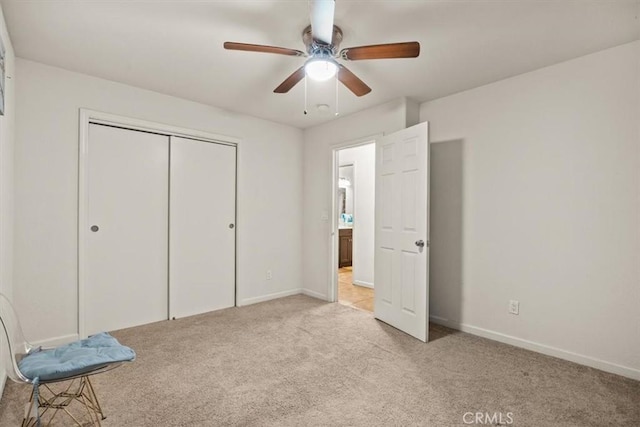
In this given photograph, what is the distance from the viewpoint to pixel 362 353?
271cm

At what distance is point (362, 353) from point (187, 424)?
1421 mm

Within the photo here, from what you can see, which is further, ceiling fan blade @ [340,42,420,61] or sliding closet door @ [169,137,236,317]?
sliding closet door @ [169,137,236,317]

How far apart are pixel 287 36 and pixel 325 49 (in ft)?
1.30

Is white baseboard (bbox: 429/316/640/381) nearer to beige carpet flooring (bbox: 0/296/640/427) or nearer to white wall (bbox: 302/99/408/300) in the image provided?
beige carpet flooring (bbox: 0/296/640/427)

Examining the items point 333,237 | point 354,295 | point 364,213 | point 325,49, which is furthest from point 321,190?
point 325,49

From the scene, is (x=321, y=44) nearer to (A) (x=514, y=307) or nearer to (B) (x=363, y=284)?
(A) (x=514, y=307)

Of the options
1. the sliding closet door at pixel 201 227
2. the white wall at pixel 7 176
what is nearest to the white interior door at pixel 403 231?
the sliding closet door at pixel 201 227

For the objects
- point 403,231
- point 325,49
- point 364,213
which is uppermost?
point 325,49

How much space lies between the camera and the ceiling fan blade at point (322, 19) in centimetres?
165

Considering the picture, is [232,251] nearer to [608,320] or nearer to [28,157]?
[28,157]

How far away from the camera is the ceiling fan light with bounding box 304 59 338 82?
2100 millimetres

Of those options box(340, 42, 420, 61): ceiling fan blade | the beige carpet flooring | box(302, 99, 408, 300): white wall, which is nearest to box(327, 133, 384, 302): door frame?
box(302, 99, 408, 300): white wall

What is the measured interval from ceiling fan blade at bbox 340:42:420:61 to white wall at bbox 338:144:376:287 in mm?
3243

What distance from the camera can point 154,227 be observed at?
343cm
